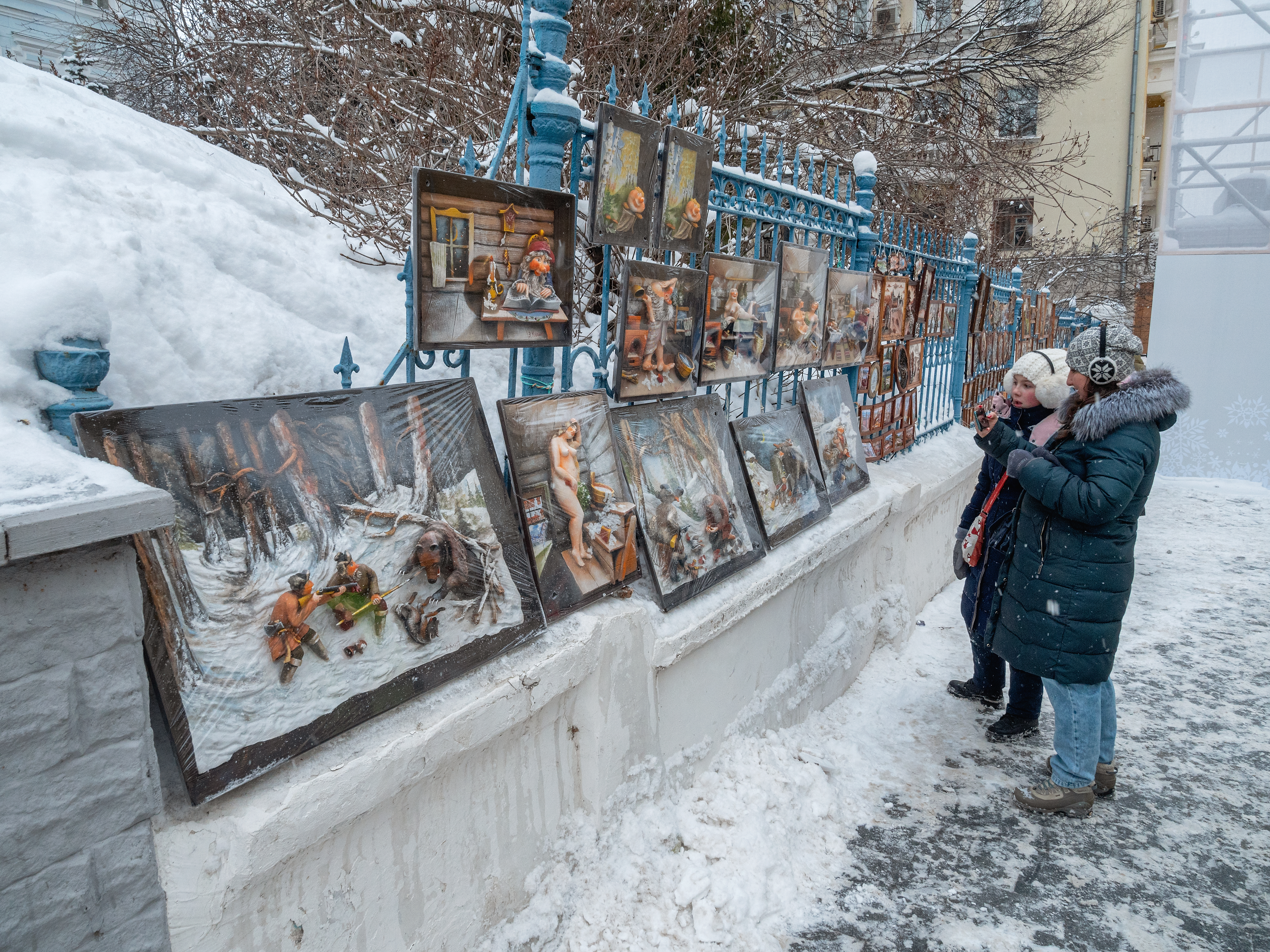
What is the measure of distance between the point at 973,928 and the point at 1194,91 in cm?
998

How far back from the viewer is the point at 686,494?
3051 millimetres

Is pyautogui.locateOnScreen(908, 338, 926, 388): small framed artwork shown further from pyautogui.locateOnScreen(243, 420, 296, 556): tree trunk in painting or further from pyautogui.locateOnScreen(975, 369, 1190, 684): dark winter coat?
pyautogui.locateOnScreen(243, 420, 296, 556): tree trunk in painting

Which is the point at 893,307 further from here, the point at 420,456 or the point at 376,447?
the point at 376,447

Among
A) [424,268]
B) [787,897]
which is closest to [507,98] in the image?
[424,268]

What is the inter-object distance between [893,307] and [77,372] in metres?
4.66

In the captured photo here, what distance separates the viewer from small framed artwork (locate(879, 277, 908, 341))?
16.7ft

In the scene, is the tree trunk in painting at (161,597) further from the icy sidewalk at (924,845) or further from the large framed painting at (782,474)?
the large framed painting at (782,474)

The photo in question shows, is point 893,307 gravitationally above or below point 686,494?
above

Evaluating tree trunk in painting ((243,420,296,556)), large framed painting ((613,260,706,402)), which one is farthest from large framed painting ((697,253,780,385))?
tree trunk in painting ((243,420,296,556))

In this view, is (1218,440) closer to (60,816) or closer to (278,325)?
(278,325)

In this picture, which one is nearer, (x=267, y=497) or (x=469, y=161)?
(x=267, y=497)

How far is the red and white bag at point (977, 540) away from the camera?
3932 mm

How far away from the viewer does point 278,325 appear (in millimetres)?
3752

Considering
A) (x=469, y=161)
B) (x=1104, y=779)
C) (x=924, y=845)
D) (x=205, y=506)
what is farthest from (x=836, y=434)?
(x=205, y=506)
